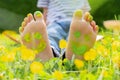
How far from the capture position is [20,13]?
5.93m

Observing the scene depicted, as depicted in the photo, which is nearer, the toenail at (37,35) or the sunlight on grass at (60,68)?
the sunlight on grass at (60,68)

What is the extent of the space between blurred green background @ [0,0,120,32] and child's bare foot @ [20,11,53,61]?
141 inches

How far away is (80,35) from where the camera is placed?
200cm

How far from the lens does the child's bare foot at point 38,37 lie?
205 centimetres

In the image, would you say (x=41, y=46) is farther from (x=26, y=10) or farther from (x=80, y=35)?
(x=26, y=10)

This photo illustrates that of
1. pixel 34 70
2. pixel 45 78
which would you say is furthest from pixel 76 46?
pixel 34 70

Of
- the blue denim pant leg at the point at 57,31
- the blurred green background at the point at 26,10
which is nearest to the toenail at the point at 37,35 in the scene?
the blue denim pant leg at the point at 57,31

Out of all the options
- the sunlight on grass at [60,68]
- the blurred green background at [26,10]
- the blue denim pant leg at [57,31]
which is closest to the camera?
the sunlight on grass at [60,68]

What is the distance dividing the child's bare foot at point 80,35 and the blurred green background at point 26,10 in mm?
3637

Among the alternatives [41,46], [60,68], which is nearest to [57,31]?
[41,46]

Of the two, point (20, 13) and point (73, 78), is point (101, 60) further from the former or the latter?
point (20, 13)

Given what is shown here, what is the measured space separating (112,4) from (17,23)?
1252 millimetres

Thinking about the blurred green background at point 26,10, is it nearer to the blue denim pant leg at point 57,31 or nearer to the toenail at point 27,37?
the blue denim pant leg at point 57,31

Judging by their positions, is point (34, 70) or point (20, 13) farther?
point (20, 13)
